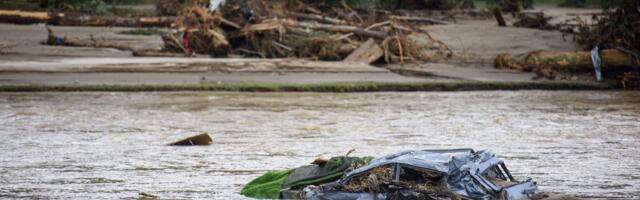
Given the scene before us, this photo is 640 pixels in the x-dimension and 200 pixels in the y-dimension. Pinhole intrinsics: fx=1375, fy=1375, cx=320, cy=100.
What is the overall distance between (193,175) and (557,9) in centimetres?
2717

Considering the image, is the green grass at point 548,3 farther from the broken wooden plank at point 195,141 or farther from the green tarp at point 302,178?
the green tarp at point 302,178

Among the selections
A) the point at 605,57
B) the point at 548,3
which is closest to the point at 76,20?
the point at 605,57

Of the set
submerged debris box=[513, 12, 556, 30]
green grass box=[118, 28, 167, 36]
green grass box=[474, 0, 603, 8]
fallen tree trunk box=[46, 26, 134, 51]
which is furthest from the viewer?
green grass box=[474, 0, 603, 8]

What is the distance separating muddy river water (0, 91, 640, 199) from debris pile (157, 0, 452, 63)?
3.82 m

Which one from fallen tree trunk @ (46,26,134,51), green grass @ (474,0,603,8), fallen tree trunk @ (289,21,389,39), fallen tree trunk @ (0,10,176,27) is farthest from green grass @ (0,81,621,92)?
green grass @ (474,0,603,8)

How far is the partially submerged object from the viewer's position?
10453 mm

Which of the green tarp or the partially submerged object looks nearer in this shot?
the partially submerged object

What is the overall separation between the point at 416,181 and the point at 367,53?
13.1 m

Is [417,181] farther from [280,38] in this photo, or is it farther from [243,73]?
[280,38]

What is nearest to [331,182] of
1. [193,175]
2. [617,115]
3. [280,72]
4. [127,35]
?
[193,175]

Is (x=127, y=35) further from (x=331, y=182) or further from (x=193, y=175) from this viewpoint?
(x=331, y=182)

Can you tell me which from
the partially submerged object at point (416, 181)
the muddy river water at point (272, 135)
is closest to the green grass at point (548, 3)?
the muddy river water at point (272, 135)

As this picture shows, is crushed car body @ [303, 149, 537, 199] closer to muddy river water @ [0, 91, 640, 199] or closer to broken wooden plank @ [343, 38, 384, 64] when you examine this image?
muddy river water @ [0, 91, 640, 199]

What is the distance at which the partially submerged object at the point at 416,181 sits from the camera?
34.3 feet
